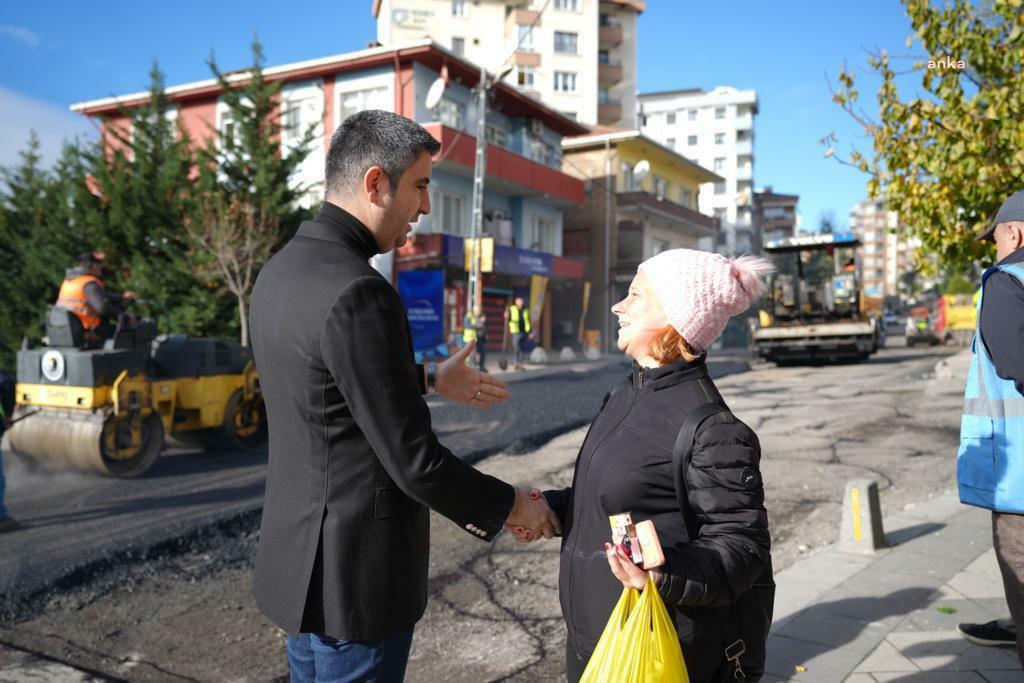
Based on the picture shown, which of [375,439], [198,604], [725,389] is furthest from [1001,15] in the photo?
[725,389]

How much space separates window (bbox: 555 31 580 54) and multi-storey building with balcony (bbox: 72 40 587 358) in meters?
25.9

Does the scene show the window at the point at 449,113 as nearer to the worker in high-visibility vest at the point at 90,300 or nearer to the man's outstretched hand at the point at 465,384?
the worker in high-visibility vest at the point at 90,300

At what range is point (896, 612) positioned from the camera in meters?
3.64

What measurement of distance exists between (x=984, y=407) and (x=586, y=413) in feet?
26.4

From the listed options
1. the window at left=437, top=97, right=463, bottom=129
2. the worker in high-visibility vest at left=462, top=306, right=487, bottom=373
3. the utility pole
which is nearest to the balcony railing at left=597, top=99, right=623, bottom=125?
the window at left=437, top=97, right=463, bottom=129

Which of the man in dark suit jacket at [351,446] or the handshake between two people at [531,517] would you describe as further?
the handshake between two people at [531,517]

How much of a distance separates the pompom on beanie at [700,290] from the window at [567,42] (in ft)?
180

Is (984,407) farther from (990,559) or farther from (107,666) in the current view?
(107,666)

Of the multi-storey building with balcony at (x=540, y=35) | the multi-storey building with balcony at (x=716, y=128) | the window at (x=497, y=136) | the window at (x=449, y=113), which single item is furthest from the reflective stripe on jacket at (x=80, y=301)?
the multi-storey building with balcony at (x=716, y=128)

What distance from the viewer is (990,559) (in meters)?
4.42

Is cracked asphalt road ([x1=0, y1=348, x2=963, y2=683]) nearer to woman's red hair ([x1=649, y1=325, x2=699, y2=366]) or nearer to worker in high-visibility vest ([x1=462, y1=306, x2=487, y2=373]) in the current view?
woman's red hair ([x1=649, y1=325, x2=699, y2=366])

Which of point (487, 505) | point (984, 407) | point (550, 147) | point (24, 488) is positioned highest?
point (550, 147)

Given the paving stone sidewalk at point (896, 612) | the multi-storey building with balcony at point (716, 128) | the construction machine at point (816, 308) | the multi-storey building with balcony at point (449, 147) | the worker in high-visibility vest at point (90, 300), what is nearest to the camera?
the paving stone sidewalk at point (896, 612)

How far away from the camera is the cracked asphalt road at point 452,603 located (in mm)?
3395
